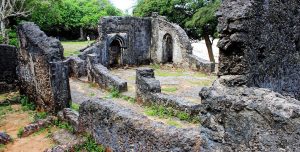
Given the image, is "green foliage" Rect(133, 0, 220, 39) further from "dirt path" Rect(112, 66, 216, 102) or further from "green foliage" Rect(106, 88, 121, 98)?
"green foliage" Rect(106, 88, 121, 98)

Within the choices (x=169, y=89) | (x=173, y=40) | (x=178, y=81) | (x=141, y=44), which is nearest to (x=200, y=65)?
(x=178, y=81)

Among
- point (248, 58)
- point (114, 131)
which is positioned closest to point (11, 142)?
point (114, 131)

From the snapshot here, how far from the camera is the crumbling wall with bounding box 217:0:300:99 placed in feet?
13.3

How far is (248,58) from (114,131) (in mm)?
3345

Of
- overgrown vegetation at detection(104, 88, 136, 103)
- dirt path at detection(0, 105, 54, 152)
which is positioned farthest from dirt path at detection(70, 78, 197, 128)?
dirt path at detection(0, 105, 54, 152)

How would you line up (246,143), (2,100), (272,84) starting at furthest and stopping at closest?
(2,100), (272,84), (246,143)

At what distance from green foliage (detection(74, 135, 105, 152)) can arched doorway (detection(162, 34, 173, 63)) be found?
14538 millimetres

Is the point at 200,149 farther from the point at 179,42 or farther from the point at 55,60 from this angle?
the point at 179,42

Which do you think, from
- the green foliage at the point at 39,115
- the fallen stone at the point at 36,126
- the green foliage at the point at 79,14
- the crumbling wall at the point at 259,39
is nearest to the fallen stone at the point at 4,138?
the fallen stone at the point at 36,126

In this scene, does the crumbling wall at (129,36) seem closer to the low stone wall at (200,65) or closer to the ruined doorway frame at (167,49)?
the ruined doorway frame at (167,49)

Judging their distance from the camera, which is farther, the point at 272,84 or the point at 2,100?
the point at 2,100

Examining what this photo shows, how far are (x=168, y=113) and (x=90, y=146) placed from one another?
13.1 ft

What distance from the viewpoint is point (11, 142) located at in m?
8.00

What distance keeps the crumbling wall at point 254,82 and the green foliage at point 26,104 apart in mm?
7831
